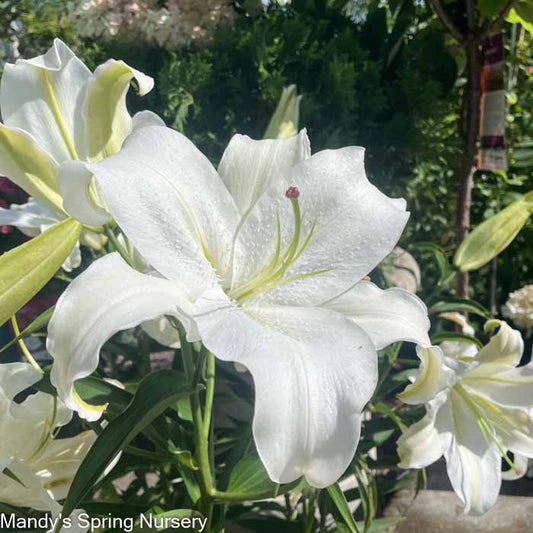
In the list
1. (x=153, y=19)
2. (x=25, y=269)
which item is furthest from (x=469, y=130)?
(x=25, y=269)

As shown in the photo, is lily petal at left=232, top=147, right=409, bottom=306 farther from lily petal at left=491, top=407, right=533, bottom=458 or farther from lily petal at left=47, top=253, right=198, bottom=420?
lily petal at left=491, top=407, right=533, bottom=458

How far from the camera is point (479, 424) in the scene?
66 cm

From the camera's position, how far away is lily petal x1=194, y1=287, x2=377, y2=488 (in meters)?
0.34

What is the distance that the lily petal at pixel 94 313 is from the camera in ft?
1.13

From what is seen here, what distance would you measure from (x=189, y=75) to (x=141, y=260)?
0.92m

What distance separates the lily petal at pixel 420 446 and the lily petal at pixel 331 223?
26 cm

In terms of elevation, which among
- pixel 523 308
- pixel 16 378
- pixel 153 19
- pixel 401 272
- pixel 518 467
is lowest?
pixel 523 308

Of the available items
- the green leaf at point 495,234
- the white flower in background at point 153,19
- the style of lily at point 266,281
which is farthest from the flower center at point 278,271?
the white flower in background at point 153,19

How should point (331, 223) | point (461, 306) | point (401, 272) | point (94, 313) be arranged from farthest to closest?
1. point (401, 272)
2. point (461, 306)
3. point (331, 223)
4. point (94, 313)

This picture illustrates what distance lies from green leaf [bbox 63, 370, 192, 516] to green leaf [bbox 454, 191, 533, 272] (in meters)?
0.46

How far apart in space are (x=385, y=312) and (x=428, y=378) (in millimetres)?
74

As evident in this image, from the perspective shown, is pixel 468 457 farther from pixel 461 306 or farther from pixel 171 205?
pixel 171 205

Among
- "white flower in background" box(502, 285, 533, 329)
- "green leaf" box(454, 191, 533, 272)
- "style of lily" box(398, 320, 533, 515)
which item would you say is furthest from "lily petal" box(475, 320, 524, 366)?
"white flower in background" box(502, 285, 533, 329)

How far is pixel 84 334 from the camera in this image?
35 cm
